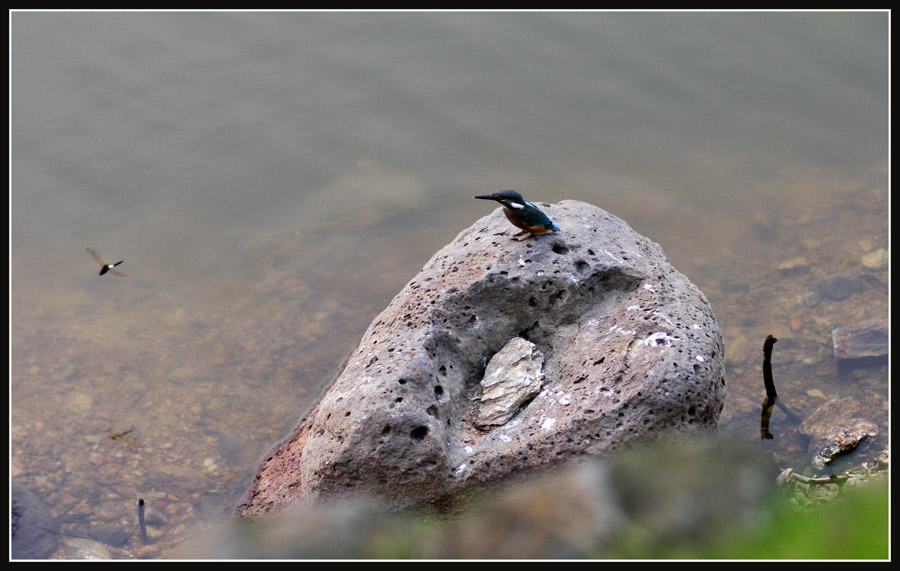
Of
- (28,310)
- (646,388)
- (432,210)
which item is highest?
(646,388)

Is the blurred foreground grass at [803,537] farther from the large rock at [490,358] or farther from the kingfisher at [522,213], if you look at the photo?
the kingfisher at [522,213]

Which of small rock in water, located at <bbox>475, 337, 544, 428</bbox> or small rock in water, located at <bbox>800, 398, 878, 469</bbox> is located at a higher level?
small rock in water, located at <bbox>475, 337, 544, 428</bbox>

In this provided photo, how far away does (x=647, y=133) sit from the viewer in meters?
9.38

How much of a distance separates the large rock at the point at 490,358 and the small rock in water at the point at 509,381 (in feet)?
0.14

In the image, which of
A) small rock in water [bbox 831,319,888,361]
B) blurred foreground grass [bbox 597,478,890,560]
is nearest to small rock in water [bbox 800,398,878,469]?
small rock in water [bbox 831,319,888,361]

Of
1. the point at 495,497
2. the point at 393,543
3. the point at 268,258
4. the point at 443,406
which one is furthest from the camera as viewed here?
the point at 268,258

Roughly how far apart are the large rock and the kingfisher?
110mm

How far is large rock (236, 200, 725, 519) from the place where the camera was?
3998mm

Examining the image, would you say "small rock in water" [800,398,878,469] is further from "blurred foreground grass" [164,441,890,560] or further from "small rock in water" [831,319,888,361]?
"blurred foreground grass" [164,441,890,560]

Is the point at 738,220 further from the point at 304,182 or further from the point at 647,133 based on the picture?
the point at 304,182

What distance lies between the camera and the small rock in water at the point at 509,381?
4352 millimetres

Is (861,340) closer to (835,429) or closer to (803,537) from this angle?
(835,429)

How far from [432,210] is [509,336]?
396 centimetres

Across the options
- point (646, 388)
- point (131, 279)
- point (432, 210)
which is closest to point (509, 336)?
point (646, 388)
